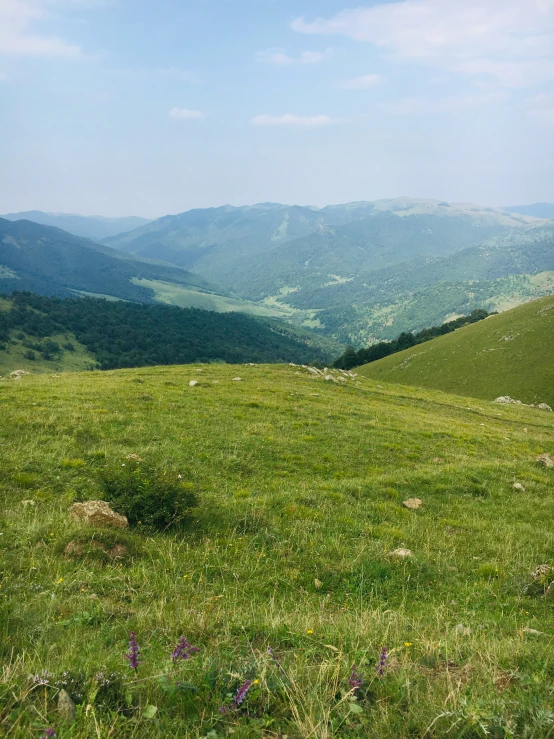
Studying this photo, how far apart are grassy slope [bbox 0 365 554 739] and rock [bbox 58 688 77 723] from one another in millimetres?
77

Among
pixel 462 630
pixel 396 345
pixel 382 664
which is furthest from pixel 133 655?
pixel 396 345

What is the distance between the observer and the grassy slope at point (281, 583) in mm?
3578

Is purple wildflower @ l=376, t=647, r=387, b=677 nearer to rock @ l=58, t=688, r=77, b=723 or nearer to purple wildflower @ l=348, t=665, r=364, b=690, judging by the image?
purple wildflower @ l=348, t=665, r=364, b=690

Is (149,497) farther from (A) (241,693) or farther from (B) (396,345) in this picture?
(B) (396,345)

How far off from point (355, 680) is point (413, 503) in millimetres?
9926

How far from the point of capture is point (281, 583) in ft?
25.0

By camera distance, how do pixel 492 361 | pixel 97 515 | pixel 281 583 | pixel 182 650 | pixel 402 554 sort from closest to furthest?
1. pixel 182 650
2. pixel 281 583
3. pixel 97 515
4. pixel 402 554
5. pixel 492 361

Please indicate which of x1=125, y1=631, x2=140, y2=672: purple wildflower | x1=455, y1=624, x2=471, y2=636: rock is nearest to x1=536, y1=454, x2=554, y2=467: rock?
x1=455, y1=624, x2=471, y2=636: rock

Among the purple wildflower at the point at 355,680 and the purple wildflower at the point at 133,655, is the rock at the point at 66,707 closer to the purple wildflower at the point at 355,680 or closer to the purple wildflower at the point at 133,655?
the purple wildflower at the point at 133,655

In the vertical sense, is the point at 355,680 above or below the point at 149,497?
above

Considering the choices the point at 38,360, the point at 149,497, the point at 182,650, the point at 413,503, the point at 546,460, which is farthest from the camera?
the point at 38,360

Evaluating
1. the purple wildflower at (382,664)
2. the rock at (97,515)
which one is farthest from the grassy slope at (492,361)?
the purple wildflower at (382,664)

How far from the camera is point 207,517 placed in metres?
10.0

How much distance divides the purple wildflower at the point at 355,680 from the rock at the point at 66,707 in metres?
2.44
